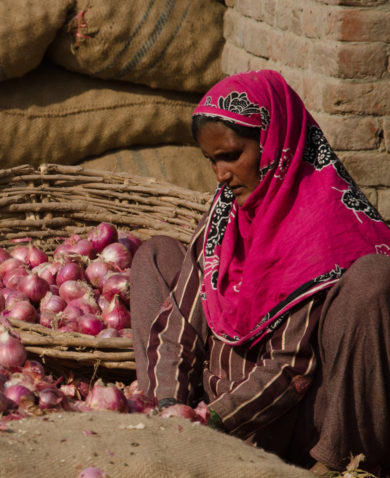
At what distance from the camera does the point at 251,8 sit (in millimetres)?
3279

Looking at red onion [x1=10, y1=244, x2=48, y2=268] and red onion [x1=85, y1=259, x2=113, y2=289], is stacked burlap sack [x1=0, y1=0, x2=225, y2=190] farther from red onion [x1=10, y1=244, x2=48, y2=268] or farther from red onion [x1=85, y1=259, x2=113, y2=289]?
red onion [x1=85, y1=259, x2=113, y2=289]

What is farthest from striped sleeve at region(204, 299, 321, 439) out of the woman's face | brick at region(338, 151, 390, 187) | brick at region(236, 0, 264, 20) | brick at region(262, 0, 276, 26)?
brick at region(236, 0, 264, 20)

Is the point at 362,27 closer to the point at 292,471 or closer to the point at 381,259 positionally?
the point at 381,259

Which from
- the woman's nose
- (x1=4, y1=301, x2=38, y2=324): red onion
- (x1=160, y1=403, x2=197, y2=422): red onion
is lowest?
(x1=4, y1=301, x2=38, y2=324): red onion

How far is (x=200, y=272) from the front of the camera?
6.79ft

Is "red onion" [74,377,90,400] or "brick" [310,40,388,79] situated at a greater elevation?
"brick" [310,40,388,79]

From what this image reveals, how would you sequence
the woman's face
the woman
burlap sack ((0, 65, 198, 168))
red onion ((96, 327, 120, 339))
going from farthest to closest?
burlap sack ((0, 65, 198, 168)), red onion ((96, 327, 120, 339)), the woman's face, the woman

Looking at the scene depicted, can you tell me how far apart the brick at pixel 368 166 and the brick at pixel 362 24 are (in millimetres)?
396

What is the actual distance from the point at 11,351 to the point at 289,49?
A: 1.64 meters

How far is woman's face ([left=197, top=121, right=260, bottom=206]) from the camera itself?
1.81 meters

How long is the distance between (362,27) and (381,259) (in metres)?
1.25

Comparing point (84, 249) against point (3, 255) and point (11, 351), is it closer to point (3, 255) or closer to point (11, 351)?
point (3, 255)

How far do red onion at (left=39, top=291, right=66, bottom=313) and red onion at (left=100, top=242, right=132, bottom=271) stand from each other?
29 cm

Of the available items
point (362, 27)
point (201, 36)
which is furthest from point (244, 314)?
point (201, 36)
